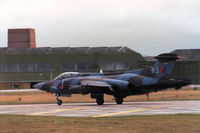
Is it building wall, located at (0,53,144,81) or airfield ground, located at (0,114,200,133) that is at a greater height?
building wall, located at (0,53,144,81)

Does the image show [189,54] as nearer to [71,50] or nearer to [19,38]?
[71,50]

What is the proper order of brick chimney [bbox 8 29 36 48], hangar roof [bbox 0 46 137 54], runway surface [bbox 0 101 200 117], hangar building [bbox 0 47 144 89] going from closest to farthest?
runway surface [bbox 0 101 200 117]
hangar building [bbox 0 47 144 89]
hangar roof [bbox 0 46 137 54]
brick chimney [bbox 8 29 36 48]

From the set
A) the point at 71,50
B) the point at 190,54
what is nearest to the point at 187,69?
the point at 190,54

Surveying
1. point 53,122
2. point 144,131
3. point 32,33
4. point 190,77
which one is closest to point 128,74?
point 53,122

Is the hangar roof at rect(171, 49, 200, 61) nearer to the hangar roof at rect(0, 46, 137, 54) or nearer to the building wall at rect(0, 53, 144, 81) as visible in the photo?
the building wall at rect(0, 53, 144, 81)

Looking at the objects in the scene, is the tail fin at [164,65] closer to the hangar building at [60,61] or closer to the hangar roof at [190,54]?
the hangar building at [60,61]

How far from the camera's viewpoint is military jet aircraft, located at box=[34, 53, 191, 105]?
33.6 meters

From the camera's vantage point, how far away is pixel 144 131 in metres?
16.4

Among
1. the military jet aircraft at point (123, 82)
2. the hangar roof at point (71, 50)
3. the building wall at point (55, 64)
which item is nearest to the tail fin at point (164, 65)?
the military jet aircraft at point (123, 82)

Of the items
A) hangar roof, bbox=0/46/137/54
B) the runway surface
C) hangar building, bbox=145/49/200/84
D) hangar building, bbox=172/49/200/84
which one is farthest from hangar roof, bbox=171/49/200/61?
the runway surface

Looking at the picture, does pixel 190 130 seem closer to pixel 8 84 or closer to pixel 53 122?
pixel 53 122

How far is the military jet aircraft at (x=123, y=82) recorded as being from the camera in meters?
33.6

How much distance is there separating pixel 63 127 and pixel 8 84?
3313 inches

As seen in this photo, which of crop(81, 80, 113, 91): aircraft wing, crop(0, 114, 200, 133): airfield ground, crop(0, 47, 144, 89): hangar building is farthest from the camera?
crop(0, 47, 144, 89): hangar building
